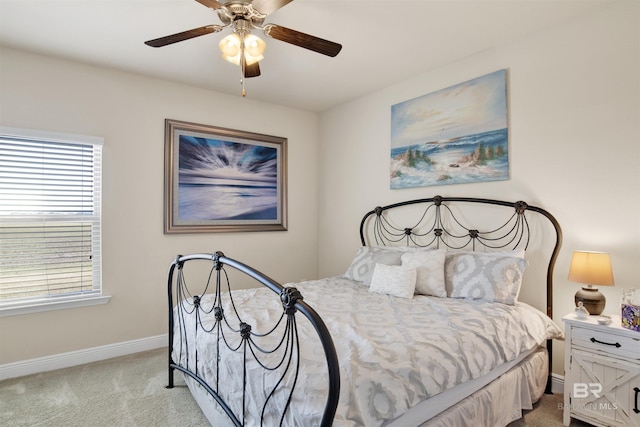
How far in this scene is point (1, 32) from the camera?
8.33ft

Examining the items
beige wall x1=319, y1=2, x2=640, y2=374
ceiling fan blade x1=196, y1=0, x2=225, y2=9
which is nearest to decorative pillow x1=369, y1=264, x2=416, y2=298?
beige wall x1=319, y1=2, x2=640, y2=374

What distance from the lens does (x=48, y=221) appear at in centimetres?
289

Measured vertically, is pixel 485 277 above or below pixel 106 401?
above

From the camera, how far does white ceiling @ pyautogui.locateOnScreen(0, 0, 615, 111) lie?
89.1 inches

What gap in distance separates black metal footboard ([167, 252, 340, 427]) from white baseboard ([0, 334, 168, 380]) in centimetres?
91

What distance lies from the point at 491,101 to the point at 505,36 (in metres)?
0.48

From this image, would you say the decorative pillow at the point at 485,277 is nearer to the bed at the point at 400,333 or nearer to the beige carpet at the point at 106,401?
the bed at the point at 400,333

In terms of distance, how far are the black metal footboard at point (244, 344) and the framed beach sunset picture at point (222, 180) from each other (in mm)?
1264

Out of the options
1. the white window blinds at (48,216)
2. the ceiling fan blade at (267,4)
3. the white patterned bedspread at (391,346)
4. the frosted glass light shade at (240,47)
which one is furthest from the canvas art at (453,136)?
the white window blinds at (48,216)

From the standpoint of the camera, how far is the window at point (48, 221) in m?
2.74

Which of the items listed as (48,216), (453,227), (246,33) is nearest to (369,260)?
(453,227)

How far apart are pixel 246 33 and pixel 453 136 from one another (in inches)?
76.9

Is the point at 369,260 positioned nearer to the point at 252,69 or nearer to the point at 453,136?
the point at 453,136

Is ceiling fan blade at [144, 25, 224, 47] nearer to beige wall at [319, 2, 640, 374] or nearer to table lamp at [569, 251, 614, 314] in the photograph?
beige wall at [319, 2, 640, 374]
